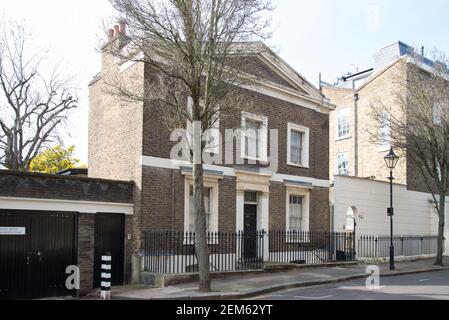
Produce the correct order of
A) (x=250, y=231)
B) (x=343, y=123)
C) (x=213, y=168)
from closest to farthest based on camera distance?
(x=213, y=168), (x=250, y=231), (x=343, y=123)

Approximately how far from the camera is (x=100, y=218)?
1647 centimetres

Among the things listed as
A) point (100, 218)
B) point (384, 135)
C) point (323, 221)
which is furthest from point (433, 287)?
point (384, 135)

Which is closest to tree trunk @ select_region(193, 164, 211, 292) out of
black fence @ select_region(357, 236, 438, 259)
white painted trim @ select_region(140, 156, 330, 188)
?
white painted trim @ select_region(140, 156, 330, 188)

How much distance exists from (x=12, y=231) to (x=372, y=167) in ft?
72.5

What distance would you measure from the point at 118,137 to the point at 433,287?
11.9 meters

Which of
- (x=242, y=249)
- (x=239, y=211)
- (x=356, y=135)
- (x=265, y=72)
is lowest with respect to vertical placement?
(x=242, y=249)

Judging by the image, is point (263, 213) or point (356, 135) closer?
point (263, 213)

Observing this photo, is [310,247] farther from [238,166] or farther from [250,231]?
[238,166]

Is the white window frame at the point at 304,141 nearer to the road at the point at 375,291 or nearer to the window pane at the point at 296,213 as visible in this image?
the window pane at the point at 296,213

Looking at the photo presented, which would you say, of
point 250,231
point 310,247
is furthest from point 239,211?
point 310,247

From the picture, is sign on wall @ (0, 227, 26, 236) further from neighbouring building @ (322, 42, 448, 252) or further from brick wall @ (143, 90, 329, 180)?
neighbouring building @ (322, 42, 448, 252)

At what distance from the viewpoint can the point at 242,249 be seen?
63.1ft

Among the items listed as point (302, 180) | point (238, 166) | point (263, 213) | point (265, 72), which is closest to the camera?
point (238, 166)

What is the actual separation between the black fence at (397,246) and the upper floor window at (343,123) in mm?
7955
